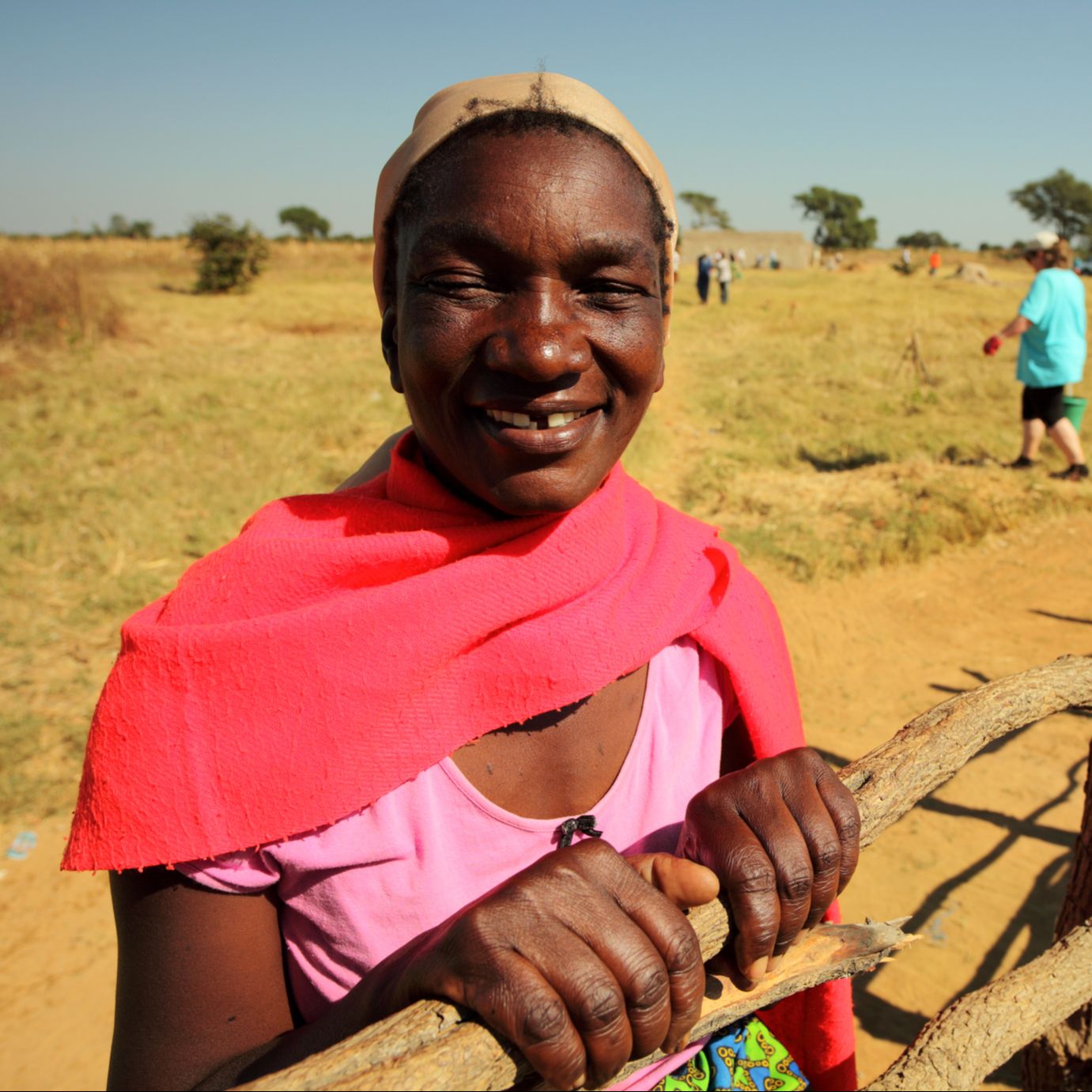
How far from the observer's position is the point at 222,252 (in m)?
23.6

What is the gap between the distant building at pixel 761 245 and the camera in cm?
4000

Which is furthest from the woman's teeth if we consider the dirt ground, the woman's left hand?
the dirt ground

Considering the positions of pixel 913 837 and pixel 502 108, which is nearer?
pixel 502 108

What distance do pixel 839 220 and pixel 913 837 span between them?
202ft

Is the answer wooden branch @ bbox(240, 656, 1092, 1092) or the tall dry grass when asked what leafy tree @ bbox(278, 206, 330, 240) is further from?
wooden branch @ bbox(240, 656, 1092, 1092)

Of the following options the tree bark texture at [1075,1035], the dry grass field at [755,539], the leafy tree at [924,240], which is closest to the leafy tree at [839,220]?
the leafy tree at [924,240]

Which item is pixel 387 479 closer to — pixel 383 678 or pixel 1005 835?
pixel 383 678

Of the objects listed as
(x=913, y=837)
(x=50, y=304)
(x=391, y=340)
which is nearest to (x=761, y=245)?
(x=50, y=304)

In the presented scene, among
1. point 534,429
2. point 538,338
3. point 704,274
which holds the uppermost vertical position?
point 704,274

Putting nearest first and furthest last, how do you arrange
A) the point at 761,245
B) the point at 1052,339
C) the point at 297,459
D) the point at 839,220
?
the point at 1052,339 → the point at 297,459 → the point at 761,245 → the point at 839,220

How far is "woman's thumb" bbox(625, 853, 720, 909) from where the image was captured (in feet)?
3.18

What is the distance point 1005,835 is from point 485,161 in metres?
3.88

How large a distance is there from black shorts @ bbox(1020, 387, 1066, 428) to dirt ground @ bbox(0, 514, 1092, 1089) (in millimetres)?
1375

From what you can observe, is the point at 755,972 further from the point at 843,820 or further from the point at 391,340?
the point at 391,340
